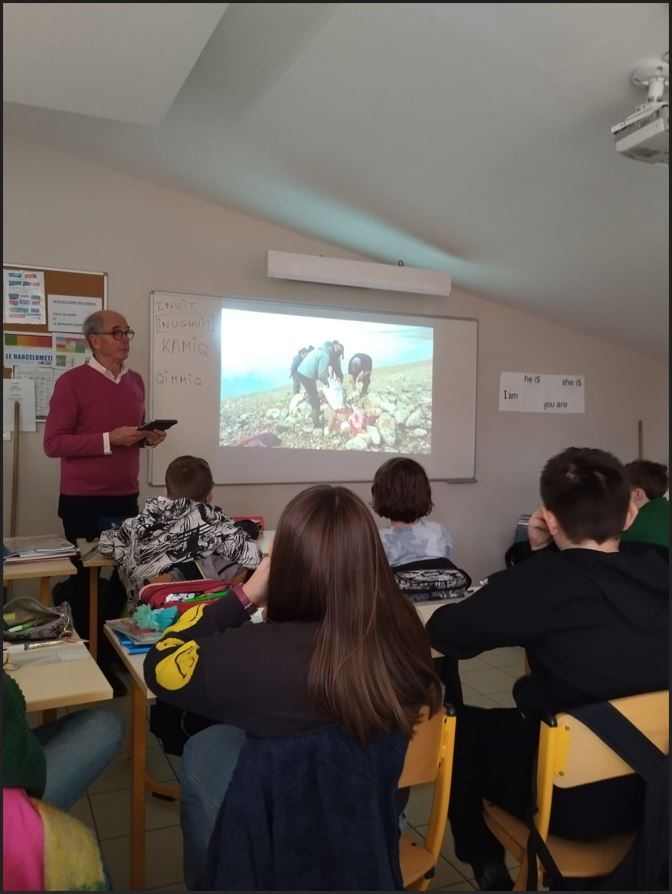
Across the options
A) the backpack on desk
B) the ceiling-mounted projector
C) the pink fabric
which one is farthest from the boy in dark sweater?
the ceiling-mounted projector

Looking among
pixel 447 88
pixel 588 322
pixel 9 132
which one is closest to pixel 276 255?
pixel 9 132

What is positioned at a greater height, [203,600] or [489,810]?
[203,600]

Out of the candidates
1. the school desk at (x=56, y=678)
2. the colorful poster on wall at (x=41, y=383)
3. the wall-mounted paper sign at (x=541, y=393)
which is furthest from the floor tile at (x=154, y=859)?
the wall-mounted paper sign at (x=541, y=393)

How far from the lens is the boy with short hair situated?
8.03ft

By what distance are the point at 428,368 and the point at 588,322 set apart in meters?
1.21

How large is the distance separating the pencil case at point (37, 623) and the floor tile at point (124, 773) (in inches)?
29.2

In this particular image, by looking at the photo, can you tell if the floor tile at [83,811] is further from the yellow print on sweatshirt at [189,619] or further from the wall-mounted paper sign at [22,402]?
the wall-mounted paper sign at [22,402]

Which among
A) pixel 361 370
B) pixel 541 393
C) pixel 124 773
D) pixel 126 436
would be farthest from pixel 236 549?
pixel 541 393

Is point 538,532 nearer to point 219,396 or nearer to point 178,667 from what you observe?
point 178,667

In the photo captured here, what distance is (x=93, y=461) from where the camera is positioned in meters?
3.27

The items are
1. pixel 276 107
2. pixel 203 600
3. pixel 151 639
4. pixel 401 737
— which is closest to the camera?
pixel 401 737

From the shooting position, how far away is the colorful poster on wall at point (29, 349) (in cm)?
382

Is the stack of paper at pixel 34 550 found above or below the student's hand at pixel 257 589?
below

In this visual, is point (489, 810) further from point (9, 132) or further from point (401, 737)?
point (9, 132)
